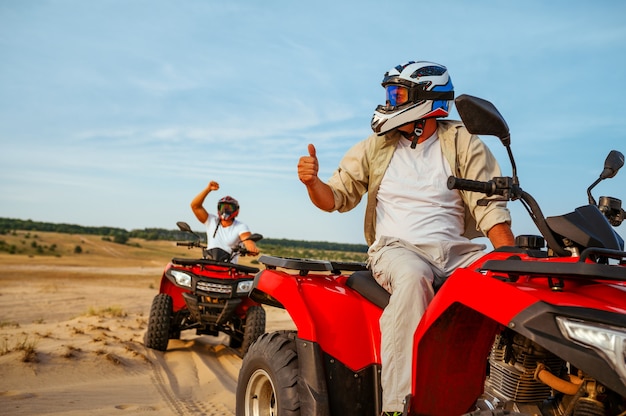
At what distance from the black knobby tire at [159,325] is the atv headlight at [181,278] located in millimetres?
322

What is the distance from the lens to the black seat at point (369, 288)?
3432mm

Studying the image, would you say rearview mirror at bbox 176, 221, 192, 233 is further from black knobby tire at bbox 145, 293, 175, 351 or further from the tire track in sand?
the tire track in sand

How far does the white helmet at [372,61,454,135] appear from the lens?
3.71m

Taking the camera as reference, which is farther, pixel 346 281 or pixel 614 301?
pixel 346 281

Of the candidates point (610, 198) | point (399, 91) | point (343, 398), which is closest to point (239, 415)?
point (343, 398)

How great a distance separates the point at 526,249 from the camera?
8.63ft

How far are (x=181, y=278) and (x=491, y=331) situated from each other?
22.7ft

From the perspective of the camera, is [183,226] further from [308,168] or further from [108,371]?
[308,168]

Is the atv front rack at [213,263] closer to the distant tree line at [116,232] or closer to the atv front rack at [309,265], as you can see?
the atv front rack at [309,265]

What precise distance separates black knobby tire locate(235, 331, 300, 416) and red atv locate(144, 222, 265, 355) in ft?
16.3

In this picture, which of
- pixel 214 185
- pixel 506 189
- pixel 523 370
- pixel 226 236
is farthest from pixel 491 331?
pixel 214 185

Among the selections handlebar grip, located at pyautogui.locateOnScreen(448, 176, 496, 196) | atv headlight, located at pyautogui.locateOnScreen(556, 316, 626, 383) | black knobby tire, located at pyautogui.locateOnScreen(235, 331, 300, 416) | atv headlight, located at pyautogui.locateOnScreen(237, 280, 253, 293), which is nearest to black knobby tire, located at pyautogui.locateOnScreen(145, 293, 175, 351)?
atv headlight, located at pyautogui.locateOnScreen(237, 280, 253, 293)

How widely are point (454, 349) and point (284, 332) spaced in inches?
49.8

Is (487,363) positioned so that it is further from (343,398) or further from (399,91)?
(399,91)
